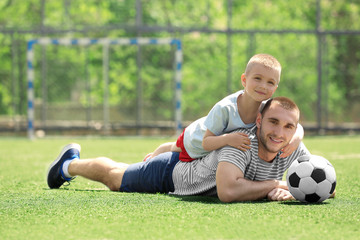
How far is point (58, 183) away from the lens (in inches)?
175

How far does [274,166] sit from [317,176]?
298 mm

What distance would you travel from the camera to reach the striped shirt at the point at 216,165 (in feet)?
11.7

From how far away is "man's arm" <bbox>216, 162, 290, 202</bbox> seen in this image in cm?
352

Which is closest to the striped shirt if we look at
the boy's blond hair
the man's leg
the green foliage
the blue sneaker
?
the boy's blond hair

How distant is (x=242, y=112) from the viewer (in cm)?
367

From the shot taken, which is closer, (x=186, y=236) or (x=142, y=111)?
(x=186, y=236)

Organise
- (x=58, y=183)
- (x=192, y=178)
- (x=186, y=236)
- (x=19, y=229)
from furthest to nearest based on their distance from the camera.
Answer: (x=58, y=183)
(x=192, y=178)
(x=19, y=229)
(x=186, y=236)

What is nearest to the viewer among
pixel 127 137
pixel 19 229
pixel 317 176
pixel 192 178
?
pixel 19 229

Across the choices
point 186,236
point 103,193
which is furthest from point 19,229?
point 103,193

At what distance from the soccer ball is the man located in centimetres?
12

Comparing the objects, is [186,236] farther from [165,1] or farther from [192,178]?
[165,1]

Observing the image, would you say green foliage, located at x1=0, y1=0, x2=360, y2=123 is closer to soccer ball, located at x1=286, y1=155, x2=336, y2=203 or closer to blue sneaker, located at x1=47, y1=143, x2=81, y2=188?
blue sneaker, located at x1=47, y1=143, x2=81, y2=188

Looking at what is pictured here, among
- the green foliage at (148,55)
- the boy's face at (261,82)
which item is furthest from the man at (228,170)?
the green foliage at (148,55)

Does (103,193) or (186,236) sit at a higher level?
(186,236)
